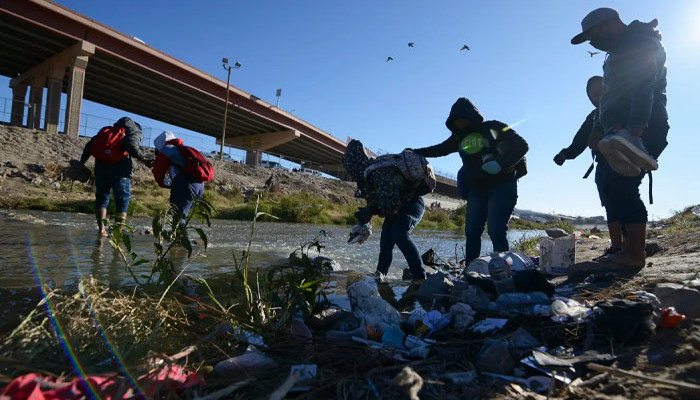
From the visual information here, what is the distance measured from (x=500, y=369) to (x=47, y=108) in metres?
25.8

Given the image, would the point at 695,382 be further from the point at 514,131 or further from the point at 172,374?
the point at 514,131

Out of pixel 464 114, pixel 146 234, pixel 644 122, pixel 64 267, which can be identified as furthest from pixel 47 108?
pixel 644 122

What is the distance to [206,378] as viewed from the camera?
1.18 meters

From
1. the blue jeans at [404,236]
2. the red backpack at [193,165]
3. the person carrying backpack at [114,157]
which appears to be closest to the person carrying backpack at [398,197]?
the blue jeans at [404,236]

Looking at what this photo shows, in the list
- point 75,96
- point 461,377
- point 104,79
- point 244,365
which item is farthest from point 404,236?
point 104,79

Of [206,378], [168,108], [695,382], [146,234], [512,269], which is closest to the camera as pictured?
[695,382]

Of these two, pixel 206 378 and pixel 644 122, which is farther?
pixel 644 122

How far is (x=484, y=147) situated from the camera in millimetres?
3426

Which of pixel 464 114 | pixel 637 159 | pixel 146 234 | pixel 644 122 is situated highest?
pixel 464 114

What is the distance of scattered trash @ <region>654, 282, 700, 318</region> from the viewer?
149 centimetres

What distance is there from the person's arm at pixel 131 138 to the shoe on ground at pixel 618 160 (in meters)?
5.12

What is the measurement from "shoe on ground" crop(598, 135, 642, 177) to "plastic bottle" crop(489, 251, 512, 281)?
3.38ft

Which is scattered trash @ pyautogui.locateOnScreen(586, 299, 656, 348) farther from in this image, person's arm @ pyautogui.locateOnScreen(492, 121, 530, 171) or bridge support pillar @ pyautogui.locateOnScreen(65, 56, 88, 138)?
bridge support pillar @ pyautogui.locateOnScreen(65, 56, 88, 138)

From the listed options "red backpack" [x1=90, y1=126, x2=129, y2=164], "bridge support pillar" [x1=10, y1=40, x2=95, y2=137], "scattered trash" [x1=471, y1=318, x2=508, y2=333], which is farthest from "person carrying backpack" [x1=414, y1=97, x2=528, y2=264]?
"bridge support pillar" [x1=10, y1=40, x2=95, y2=137]
